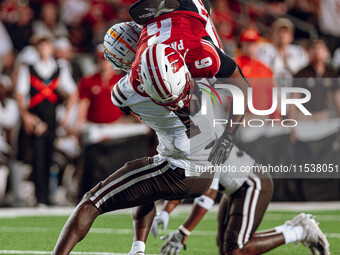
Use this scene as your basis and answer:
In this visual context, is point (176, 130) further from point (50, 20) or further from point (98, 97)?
point (50, 20)

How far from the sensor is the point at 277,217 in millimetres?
8156

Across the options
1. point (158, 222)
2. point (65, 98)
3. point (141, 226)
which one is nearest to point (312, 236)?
point (158, 222)

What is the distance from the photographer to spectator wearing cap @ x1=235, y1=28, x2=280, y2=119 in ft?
26.2

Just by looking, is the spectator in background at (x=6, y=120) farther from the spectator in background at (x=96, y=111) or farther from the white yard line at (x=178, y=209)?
the spectator in background at (x=96, y=111)

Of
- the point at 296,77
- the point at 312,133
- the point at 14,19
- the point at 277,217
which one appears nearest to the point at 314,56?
the point at 296,77

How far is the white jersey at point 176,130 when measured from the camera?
4.27m

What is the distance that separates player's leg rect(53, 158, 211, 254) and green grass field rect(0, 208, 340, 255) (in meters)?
1.42

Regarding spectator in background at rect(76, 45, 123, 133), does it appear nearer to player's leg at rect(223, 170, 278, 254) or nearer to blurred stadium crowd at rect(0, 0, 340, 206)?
blurred stadium crowd at rect(0, 0, 340, 206)

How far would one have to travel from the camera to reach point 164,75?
3.85 m

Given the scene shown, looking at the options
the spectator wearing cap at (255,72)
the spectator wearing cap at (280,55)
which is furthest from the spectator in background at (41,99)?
the spectator wearing cap at (280,55)

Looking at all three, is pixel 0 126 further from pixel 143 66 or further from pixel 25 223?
pixel 143 66

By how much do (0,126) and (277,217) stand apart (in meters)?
4.20

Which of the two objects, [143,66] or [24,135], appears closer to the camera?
[143,66]

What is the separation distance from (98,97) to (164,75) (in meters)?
5.14
